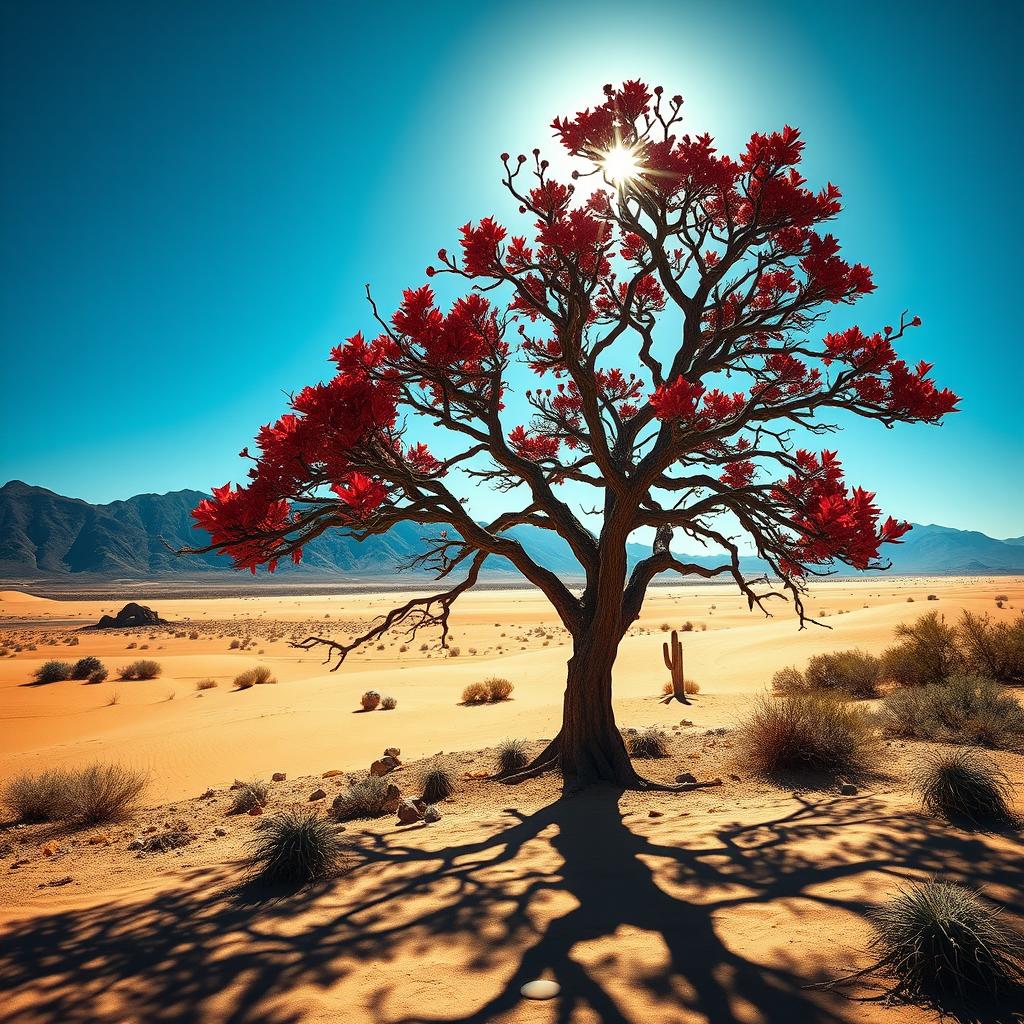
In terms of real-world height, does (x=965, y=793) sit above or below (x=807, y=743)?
above

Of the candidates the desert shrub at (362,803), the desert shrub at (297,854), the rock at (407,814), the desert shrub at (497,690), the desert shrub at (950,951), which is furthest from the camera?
the desert shrub at (497,690)

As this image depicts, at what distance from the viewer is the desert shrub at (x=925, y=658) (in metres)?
11.8

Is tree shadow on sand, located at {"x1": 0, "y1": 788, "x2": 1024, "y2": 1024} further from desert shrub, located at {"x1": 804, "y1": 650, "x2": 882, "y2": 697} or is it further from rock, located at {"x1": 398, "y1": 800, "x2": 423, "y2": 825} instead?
desert shrub, located at {"x1": 804, "y1": 650, "x2": 882, "y2": 697}

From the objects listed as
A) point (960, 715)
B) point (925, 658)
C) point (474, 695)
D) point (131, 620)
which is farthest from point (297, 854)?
point (131, 620)

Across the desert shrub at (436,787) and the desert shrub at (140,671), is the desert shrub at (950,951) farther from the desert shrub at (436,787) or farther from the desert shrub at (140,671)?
the desert shrub at (140,671)

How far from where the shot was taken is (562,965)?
325cm

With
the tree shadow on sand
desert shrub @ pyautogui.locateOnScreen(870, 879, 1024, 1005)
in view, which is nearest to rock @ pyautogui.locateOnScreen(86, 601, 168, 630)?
the tree shadow on sand

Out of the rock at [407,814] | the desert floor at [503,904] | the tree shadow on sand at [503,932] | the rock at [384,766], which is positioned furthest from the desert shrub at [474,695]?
the tree shadow on sand at [503,932]

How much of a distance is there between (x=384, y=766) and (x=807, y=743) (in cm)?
594

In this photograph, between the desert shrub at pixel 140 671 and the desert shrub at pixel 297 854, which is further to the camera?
the desert shrub at pixel 140 671

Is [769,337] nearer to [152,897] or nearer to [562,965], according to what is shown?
[562,965]

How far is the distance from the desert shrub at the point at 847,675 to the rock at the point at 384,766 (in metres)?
8.80

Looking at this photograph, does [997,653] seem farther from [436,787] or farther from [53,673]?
[53,673]

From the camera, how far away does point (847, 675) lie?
41.0 ft
